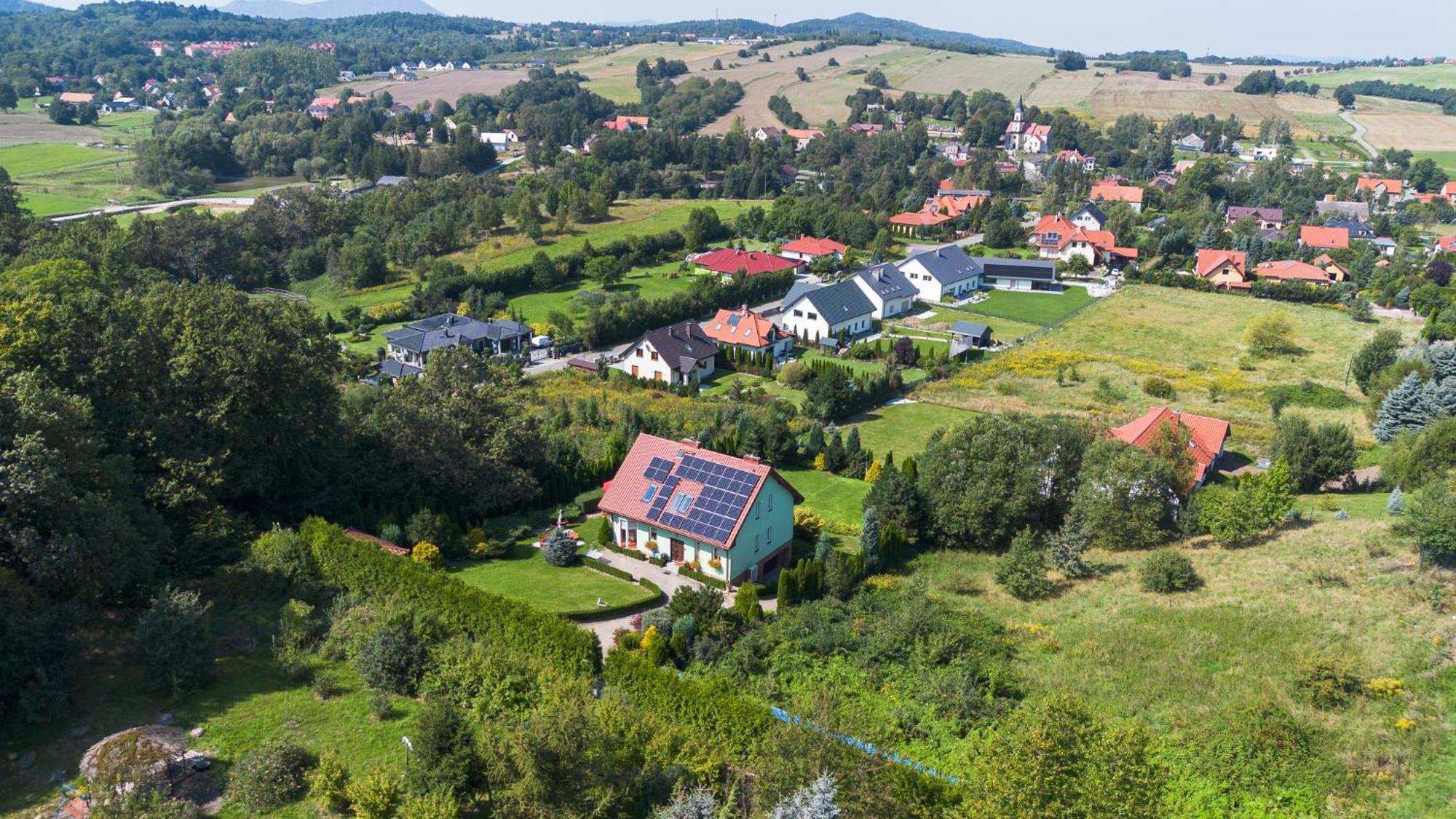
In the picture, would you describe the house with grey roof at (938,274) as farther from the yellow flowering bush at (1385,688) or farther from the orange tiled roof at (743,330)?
the yellow flowering bush at (1385,688)

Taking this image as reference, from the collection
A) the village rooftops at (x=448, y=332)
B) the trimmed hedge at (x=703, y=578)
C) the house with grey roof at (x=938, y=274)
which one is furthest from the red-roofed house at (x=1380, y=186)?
the trimmed hedge at (x=703, y=578)

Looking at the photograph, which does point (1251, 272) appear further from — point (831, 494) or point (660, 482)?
point (660, 482)

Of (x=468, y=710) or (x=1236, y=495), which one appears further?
(x=1236, y=495)

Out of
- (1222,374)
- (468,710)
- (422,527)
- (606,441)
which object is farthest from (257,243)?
(1222,374)

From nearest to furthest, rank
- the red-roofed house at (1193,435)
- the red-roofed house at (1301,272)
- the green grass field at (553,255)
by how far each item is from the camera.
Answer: the red-roofed house at (1193,435), the green grass field at (553,255), the red-roofed house at (1301,272)

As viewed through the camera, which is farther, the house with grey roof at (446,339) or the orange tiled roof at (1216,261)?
the orange tiled roof at (1216,261)

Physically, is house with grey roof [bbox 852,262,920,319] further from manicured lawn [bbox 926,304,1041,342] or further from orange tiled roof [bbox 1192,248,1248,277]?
orange tiled roof [bbox 1192,248,1248,277]

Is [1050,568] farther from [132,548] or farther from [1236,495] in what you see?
[132,548]
